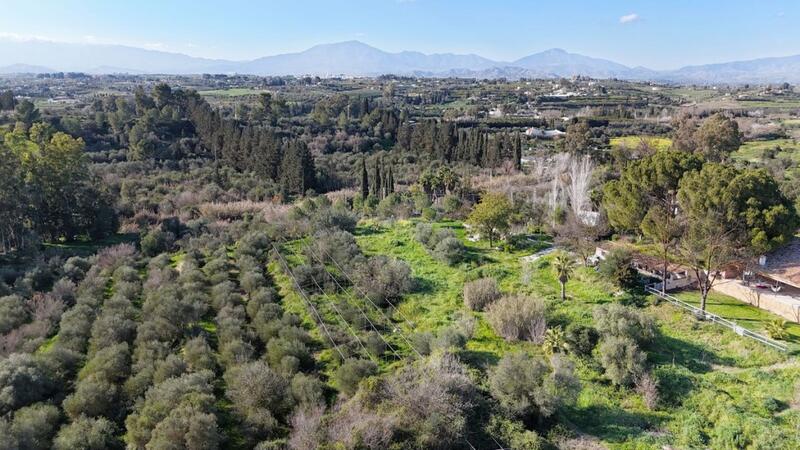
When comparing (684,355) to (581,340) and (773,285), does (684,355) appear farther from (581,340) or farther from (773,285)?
(773,285)

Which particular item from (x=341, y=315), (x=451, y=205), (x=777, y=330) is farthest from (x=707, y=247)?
(x=451, y=205)

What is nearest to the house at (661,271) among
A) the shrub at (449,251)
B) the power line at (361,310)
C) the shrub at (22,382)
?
the shrub at (449,251)

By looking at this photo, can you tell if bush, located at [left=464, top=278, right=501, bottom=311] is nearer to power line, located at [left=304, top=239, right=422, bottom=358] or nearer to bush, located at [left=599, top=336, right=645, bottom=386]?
power line, located at [left=304, top=239, right=422, bottom=358]

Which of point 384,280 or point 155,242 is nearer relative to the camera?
point 384,280

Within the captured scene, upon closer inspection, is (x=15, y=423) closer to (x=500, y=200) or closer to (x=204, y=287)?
(x=204, y=287)

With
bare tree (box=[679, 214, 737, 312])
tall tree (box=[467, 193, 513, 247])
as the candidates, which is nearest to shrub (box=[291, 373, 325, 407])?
bare tree (box=[679, 214, 737, 312])

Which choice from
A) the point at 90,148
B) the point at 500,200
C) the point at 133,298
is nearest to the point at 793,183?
the point at 500,200

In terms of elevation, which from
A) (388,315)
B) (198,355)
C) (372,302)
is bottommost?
(388,315)
